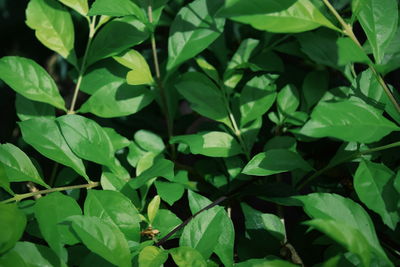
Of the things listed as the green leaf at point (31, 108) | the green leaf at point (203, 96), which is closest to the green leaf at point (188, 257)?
the green leaf at point (203, 96)

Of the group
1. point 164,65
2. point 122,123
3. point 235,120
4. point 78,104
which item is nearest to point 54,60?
point 78,104

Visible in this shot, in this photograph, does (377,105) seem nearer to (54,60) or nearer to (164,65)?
(164,65)

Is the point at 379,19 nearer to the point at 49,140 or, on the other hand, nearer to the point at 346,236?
the point at 346,236

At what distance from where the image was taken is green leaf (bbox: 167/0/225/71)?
24.1 inches

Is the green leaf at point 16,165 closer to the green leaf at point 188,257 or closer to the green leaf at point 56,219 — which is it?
the green leaf at point 56,219

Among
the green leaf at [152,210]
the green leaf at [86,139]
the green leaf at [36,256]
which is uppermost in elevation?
the green leaf at [86,139]

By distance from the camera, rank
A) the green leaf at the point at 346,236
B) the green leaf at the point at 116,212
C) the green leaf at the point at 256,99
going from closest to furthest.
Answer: the green leaf at the point at 346,236
the green leaf at the point at 116,212
the green leaf at the point at 256,99

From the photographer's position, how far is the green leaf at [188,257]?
47 cm

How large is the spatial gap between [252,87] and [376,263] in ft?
0.99

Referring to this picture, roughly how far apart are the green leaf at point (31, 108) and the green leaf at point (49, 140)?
0.10 metres

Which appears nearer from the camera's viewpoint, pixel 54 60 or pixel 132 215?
pixel 132 215

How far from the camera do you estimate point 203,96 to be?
25.5 inches

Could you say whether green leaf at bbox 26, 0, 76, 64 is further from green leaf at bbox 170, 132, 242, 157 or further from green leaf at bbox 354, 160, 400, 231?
green leaf at bbox 354, 160, 400, 231

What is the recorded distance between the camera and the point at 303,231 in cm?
60
